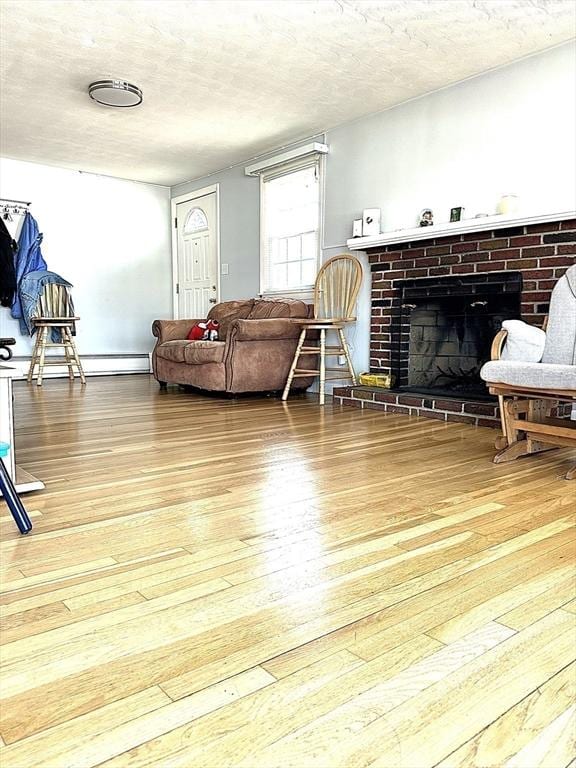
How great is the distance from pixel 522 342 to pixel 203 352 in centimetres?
271

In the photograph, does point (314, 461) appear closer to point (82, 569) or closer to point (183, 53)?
point (82, 569)

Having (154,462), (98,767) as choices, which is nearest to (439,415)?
(154,462)

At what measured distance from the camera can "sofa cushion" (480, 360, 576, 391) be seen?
230 centimetres

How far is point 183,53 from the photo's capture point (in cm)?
366

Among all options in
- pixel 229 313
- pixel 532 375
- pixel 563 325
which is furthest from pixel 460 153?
pixel 229 313

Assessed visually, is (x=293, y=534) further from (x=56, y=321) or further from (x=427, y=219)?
(x=56, y=321)

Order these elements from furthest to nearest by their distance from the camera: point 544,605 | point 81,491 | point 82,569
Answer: point 81,491, point 82,569, point 544,605

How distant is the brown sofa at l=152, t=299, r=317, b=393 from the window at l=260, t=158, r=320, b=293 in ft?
1.29

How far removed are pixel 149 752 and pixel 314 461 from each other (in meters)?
1.80

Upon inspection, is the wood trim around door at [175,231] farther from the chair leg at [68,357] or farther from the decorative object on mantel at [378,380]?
the decorative object on mantel at [378,380]

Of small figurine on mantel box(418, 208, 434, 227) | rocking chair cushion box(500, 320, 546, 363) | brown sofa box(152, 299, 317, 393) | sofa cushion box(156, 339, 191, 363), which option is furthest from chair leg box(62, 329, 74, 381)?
rocking chair cushion box(500, 320, 546, 363)

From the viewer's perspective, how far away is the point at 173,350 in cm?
523

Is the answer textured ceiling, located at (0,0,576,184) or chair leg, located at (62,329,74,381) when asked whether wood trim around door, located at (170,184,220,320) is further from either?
chair leg, located at (62,329,74,381)

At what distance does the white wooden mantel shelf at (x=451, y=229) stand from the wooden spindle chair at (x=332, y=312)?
222 millimetres
